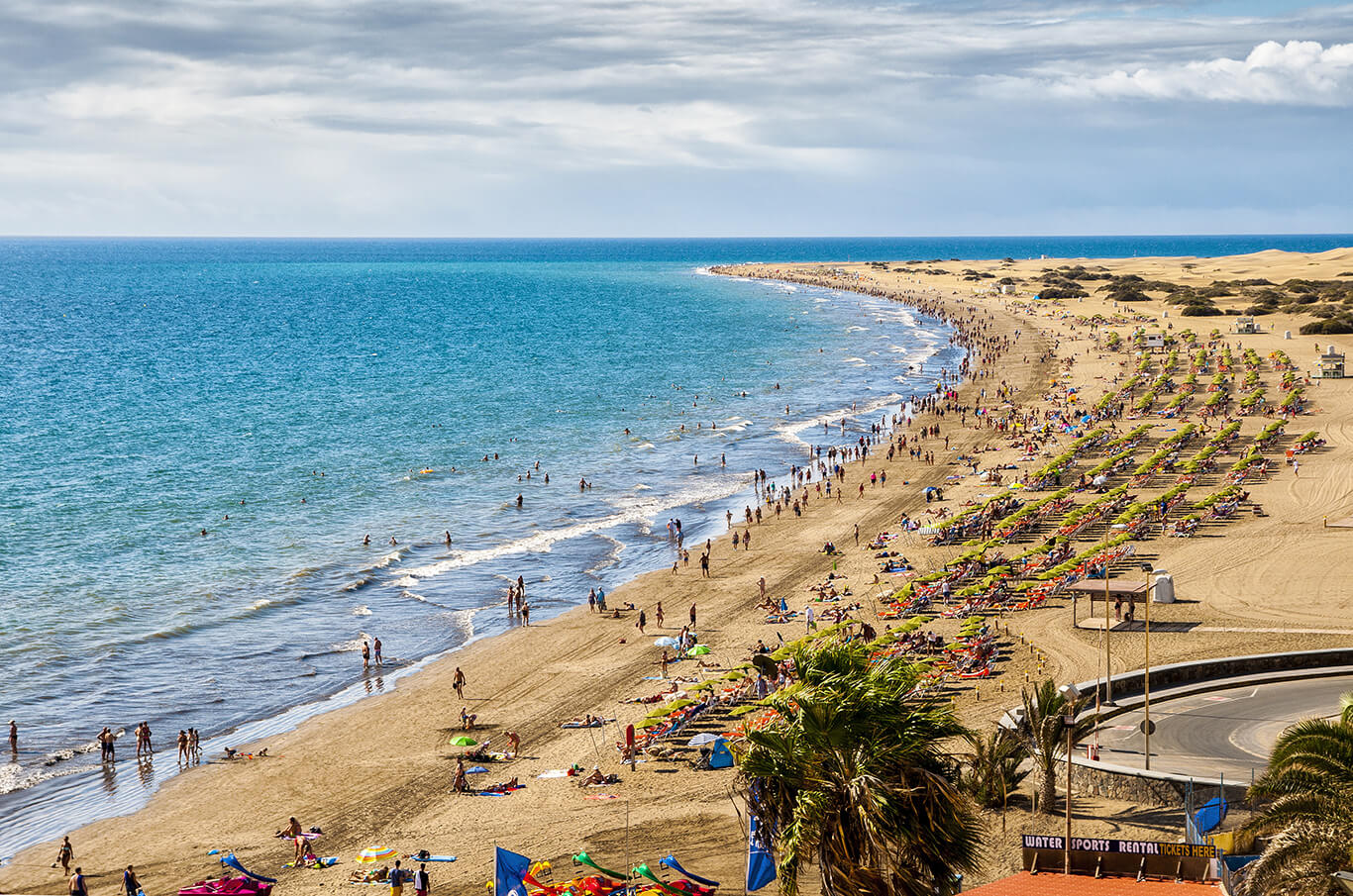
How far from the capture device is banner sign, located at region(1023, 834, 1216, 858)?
657 inches

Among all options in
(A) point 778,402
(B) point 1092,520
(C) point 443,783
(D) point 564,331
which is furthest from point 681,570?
(D) point 564,331

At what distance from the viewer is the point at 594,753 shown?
26500mm

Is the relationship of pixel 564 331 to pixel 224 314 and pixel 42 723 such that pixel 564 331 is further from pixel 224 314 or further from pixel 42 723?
pixel 42 723

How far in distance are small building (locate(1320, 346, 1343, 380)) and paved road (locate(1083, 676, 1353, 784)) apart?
5338 centimetres

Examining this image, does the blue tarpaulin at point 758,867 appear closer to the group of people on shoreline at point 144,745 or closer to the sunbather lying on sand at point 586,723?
the sunbather lying on sand at point 586,723

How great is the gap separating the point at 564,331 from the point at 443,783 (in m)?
109

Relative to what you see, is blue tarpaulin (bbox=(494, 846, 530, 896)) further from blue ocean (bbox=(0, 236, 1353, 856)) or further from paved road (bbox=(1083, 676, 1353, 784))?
blue ocean (bbox=(0, 236, 1353, 856))

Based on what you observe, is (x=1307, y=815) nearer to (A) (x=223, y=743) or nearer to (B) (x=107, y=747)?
(A) (x=223, y=743)

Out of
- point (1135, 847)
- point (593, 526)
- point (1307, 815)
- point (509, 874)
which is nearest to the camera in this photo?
point (1307, 815)

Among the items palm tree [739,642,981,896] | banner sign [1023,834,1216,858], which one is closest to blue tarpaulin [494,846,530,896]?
palm tree [739,642,981,896]

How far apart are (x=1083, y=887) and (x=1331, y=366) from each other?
64.3m

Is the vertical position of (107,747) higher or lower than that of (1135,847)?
lower

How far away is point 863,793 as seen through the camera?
35.6 feet

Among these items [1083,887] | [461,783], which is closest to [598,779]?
[461,783]
